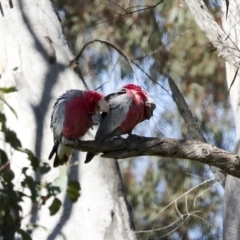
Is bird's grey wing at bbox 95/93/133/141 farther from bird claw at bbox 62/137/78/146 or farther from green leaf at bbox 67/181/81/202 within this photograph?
green leaf at bbox 67/181/81/202

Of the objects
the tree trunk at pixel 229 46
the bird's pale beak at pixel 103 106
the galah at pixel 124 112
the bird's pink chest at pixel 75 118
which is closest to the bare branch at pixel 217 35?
the tree trunk at pixel 229 46

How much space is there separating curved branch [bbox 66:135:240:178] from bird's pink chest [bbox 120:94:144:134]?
16 cm

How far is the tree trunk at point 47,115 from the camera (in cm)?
336

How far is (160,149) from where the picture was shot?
2533 millimetres

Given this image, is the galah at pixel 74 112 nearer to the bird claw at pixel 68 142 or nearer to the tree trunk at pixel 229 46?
the bird claw at pixel 68 142

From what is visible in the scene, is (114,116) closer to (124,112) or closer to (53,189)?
(124,112)

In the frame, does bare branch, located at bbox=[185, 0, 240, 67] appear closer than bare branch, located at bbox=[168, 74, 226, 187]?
Yes

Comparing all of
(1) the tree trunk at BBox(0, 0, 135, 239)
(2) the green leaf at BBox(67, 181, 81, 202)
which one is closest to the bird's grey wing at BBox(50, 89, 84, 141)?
(1) the tree trunk at BBox(0, 0, 135, 239)

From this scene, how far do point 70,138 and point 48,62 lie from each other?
44.4 inches

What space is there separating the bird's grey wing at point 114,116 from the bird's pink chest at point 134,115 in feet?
0.06

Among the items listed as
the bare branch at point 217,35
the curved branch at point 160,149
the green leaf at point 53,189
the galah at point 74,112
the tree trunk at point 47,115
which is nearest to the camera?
the green leaf at point 53,189

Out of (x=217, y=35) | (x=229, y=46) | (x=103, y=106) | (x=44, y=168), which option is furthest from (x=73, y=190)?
(x=217, y=35)

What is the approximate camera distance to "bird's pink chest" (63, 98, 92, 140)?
Answer: 8.56ft

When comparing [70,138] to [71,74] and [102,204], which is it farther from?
[71,74]
